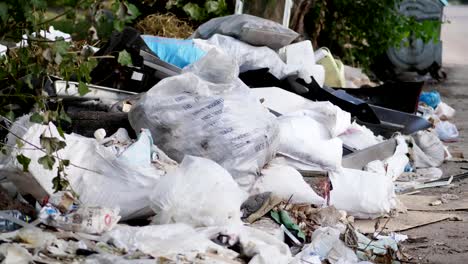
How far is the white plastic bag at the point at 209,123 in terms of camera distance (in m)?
4.56

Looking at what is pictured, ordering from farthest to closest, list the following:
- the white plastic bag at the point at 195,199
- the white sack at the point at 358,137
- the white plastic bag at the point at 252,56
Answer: the white plastic bag at the point at 252,56 → the white sack at the point at 358,137 → the white plastic bag at the point at 195,199

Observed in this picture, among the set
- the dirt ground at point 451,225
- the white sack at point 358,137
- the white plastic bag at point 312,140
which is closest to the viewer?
the dirt ground at point 451,225

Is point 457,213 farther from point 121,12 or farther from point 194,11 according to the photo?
point 194,11

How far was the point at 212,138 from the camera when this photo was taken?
4.56 metres

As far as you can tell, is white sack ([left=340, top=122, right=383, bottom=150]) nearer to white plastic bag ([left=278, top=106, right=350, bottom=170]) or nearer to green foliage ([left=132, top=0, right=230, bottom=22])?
white plastic bag ([left=278, top=106, right=350, bottom=170])

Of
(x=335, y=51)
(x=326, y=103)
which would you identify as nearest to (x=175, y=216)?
(x=326, y=103)

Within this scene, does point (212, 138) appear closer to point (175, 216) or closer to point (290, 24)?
point (175, 216)

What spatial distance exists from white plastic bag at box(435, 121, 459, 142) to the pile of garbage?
1.09m

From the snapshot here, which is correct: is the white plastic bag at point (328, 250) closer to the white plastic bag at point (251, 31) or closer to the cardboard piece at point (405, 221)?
the cardboard piece at point (405, 221)

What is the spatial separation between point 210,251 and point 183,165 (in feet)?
1.67

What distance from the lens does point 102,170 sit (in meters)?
4.25


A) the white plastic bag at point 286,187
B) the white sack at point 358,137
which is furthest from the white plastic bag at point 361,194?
the white sack at point 358,137

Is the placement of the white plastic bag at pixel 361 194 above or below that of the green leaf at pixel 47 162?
below

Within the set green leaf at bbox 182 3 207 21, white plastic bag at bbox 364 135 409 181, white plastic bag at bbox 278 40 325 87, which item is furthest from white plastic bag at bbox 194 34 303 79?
green leaf at bbox 182 3 207 21
